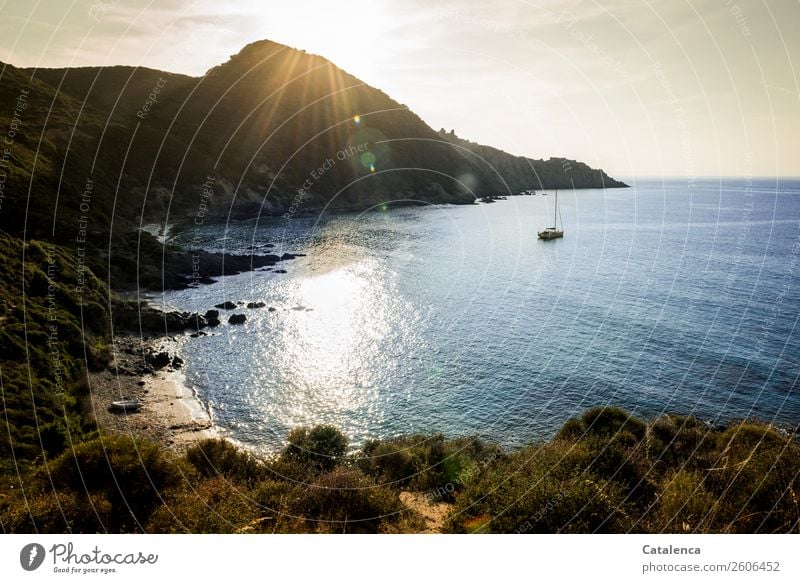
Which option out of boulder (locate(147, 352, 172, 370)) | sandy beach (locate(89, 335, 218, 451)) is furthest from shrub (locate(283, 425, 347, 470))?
boulder (locate(147, 352, 172, 370))

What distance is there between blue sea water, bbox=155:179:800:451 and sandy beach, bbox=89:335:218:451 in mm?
1474

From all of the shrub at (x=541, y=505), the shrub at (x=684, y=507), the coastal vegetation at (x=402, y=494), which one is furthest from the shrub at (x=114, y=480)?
the shrub at (x=684, y=507)

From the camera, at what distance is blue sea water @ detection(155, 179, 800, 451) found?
3562 cm

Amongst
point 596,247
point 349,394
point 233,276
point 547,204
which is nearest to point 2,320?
point 349,394

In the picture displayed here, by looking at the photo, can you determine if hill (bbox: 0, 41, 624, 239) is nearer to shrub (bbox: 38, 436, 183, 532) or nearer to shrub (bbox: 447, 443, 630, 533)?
shrub (bbox: 38, 436, 183, 532)

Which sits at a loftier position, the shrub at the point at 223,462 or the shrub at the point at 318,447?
the shrub at the point at 223,462

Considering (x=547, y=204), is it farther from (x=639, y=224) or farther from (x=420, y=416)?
(x=420, y=416)

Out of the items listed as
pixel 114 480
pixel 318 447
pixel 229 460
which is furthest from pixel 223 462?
pixel 318 447

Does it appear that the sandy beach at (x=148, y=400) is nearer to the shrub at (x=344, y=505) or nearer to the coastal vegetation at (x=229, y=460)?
the coastal vegetation at (x=229, y=460)

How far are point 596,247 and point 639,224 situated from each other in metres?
50.6

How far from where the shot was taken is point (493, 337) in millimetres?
50094

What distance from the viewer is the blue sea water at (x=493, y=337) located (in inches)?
1403

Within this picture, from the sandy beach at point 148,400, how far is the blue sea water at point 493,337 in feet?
4.84

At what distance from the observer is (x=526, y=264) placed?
270ft
